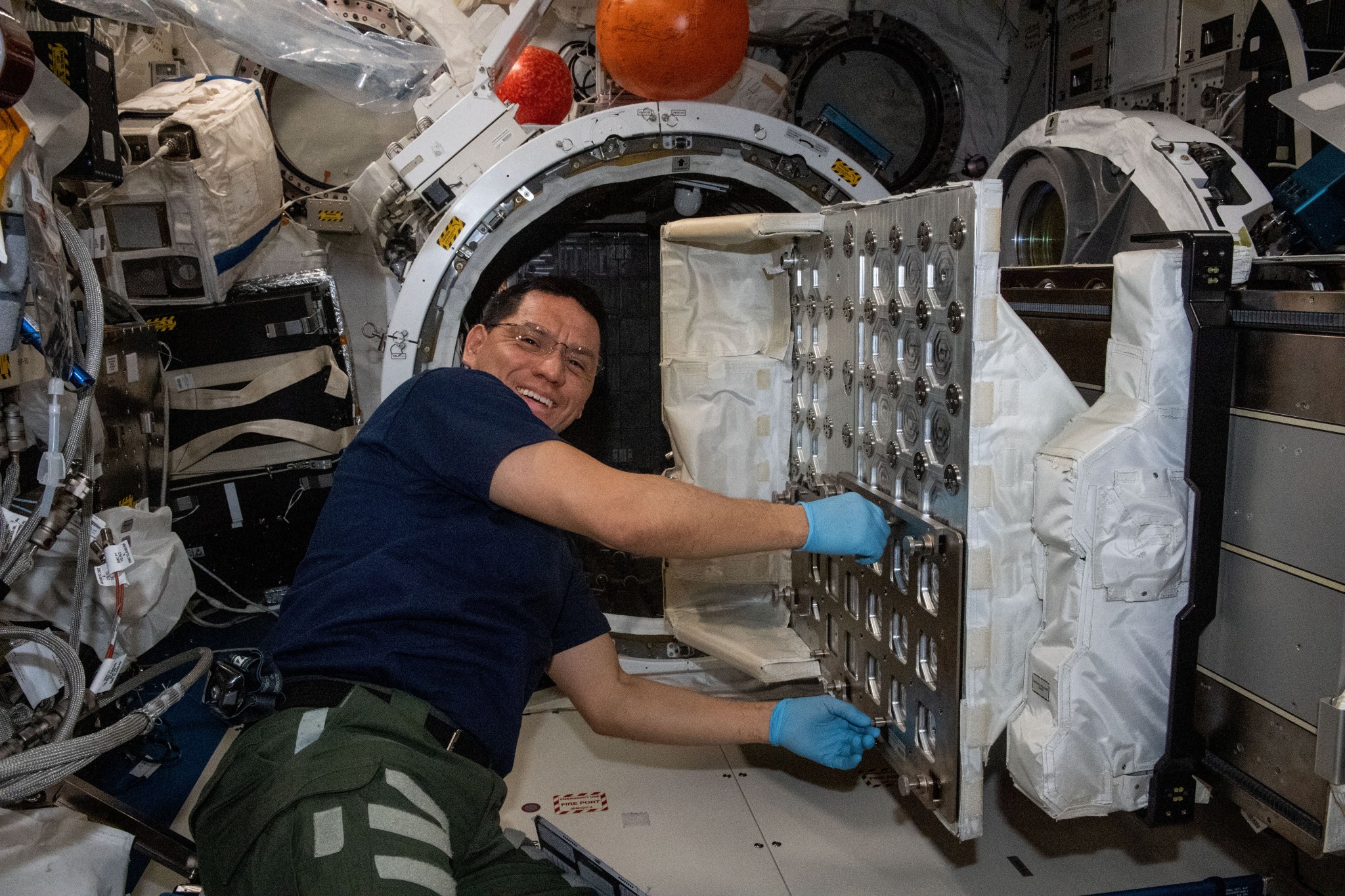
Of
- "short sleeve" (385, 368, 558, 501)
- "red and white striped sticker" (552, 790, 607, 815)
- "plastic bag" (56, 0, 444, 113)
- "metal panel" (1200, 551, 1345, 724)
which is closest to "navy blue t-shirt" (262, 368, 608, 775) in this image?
"short sleeve" (385, 368, 558, 501)

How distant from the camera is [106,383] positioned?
303 centimetres

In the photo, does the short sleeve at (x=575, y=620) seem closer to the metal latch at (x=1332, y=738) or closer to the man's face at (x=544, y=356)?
the man's face at (x=544, y=356)

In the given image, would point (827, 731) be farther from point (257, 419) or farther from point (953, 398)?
point (257, 419)

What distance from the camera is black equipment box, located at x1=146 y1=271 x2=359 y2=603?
12.6 ft

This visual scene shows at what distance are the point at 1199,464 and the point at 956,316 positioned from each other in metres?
0.46

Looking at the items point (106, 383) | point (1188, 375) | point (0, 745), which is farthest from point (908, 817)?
point (106, 383)

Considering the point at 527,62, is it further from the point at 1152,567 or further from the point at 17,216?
the point at 1152,567

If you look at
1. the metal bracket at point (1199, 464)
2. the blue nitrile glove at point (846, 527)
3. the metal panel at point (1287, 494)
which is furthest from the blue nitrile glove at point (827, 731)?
the metal panel at point (1287, 494)

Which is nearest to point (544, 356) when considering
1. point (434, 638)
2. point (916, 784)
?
point (434, 638)

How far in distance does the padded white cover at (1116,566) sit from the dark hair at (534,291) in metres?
1.09

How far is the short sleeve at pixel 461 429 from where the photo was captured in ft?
5.47

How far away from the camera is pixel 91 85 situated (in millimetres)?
2602

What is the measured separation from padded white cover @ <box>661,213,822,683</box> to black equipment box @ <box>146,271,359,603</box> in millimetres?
1903

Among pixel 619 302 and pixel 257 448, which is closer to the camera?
pixel 619 302
